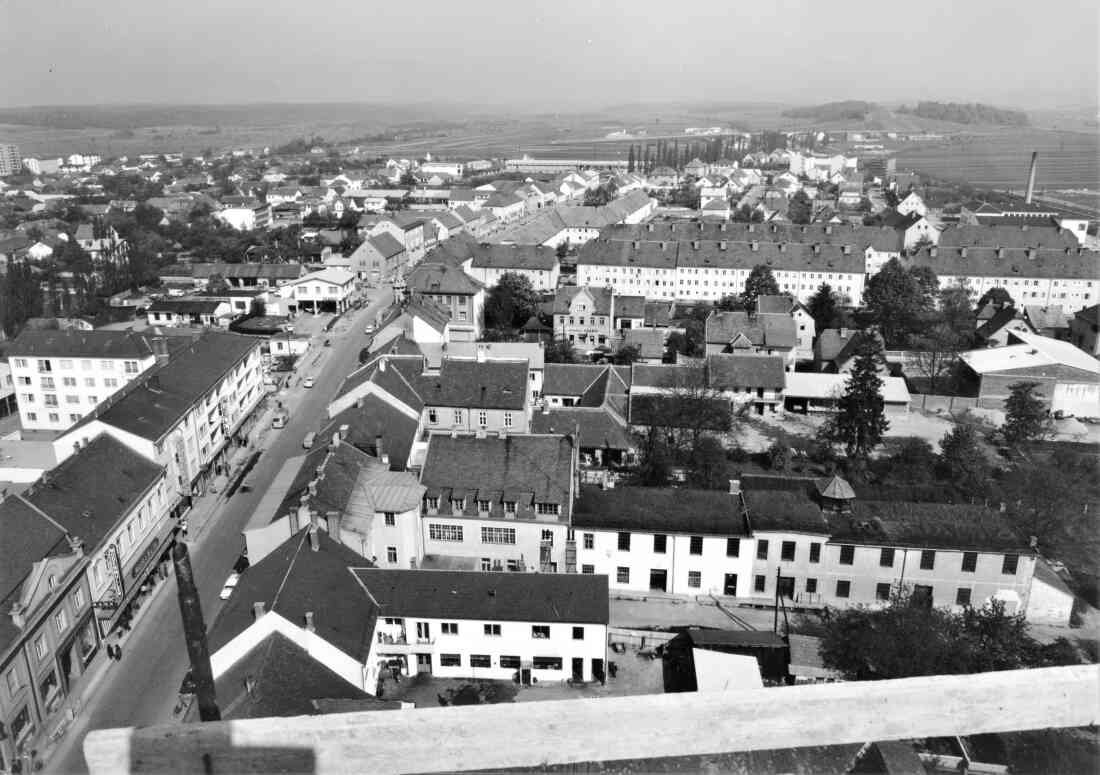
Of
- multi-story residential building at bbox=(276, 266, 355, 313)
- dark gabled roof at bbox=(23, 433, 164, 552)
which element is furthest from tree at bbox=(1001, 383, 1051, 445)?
multi-story residential building at bbox=(276, 266, 355, 313)

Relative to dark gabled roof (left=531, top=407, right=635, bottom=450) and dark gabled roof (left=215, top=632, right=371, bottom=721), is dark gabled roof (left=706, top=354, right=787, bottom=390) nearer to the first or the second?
dark gabled roof (left=531, top=407, right=635, bottom=450)

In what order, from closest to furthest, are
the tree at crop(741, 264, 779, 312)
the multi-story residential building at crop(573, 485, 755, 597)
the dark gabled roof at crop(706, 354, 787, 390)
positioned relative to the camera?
the multi-story residential building at crop(573, 485, 755, 597)
the dark gabled roof at crop(706, 354, 787, 390)
the tree at crop(741, 264, 779, 312)

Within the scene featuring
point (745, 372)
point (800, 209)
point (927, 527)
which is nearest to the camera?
point (927, 527)

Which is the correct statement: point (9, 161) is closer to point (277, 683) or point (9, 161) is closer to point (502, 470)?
point (502, 470)

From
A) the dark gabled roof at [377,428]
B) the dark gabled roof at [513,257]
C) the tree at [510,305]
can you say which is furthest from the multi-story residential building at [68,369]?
the dark gabled roof at [513,257]

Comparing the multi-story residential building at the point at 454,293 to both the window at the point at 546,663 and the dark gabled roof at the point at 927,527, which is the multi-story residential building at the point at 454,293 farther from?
the window at the point at 546,663

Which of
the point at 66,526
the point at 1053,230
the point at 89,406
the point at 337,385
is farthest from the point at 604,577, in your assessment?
the point at 1053,230

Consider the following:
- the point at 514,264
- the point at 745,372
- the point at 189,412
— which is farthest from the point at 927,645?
the point at 514,264
